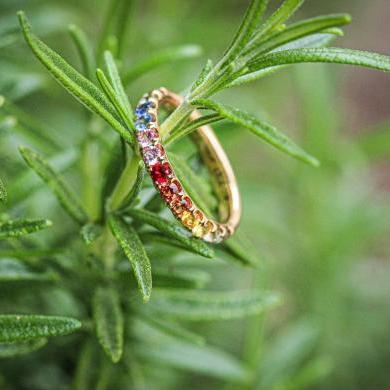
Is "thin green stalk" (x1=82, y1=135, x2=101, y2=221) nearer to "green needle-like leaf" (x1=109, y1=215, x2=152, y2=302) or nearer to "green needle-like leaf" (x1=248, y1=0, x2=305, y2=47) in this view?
"green needle-like leaf" (x1=109, y1=215, x2=152, y2=302)

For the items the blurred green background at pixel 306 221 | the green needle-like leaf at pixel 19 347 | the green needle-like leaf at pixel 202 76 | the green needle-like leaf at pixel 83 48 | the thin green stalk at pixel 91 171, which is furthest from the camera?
the blurred green background at pixel 306 221

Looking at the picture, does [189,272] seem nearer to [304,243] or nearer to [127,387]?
[127,387]

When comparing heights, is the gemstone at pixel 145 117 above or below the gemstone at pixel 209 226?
above

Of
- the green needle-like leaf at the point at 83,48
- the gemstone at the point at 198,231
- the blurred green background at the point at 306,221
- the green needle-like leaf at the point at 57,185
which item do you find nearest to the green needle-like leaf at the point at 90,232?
the green needle-like leaf at the point at 57,185

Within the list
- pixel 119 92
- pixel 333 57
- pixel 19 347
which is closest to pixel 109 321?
pixel 19 347

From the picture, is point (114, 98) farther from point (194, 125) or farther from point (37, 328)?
point (37, 328)

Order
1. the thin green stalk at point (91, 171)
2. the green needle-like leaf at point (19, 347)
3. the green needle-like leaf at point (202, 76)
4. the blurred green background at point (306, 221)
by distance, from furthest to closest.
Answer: the blurred green background at point (306, 221), the thin green stalk at point (91, 171), the green needle-like leaf at point (19, 347), the green needle-like leaf at point (202, 76)

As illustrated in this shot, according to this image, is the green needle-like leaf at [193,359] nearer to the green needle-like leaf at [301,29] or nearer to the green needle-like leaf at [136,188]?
the green needle-like leaf at [136,188]
